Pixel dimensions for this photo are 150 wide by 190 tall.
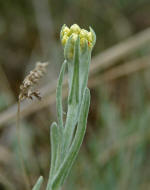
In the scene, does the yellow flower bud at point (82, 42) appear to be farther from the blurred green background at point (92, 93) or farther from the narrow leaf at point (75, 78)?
the blurred green background at point (92, 93)

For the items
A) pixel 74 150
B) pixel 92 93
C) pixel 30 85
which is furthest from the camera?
pixel 92 93

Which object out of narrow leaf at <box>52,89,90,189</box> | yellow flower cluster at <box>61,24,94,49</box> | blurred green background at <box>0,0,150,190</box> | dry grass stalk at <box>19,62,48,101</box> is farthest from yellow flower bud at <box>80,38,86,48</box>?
blurred green background at <box>0,0,150,190</box>

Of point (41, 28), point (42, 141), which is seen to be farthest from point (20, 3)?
point (42, 141)

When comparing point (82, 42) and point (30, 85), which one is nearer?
point (82, 42)

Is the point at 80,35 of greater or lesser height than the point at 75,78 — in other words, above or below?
above

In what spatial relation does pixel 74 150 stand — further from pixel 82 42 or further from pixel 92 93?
pixel 92 93

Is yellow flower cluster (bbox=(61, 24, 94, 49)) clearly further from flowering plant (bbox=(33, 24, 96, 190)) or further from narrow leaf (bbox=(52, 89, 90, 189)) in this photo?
narrow leaf (bbox=(52, 89, 90, 189))

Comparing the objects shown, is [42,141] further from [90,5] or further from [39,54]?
[90,5]

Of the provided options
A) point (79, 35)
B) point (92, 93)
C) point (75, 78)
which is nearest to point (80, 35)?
point (79, 35)
